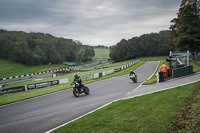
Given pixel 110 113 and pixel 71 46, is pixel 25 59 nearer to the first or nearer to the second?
pixel 71 46

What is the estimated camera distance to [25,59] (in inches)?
3290

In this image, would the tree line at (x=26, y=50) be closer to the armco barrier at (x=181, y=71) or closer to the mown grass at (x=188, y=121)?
the armco barrier at (x=181, y=71)

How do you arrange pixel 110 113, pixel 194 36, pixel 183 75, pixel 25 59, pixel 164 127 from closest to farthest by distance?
1. pixel 164 127
2. pixel 110 113
3. pixel 183 75
4. pixel 194 36
5. pixel 25 59

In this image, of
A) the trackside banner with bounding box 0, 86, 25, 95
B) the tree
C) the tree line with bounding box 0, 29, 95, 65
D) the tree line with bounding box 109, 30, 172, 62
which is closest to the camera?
the trackside banner with bounding box 0, 86, 25, 95

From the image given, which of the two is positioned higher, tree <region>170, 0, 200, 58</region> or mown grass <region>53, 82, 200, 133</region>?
tree <region>170, 0, 200, 58</region>

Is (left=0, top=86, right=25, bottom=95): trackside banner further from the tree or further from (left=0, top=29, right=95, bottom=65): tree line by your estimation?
(left=0, top=29, right=95, bottom=65): tree line

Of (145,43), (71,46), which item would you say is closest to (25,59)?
(71,46)

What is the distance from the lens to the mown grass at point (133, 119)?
6168 mm

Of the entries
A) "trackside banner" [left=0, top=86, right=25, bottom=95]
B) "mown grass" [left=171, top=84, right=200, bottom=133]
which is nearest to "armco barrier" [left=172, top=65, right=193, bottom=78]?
"mown grass" [left=171, top=84, right=200, bottom=133]

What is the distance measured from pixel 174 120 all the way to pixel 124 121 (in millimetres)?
1960

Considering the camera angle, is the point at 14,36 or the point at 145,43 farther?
the point at 145,43

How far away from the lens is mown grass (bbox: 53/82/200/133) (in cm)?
617

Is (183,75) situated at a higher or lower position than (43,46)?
lower

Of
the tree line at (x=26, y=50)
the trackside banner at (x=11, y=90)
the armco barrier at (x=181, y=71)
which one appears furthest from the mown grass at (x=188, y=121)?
the tree line at (x=26, y=50)
